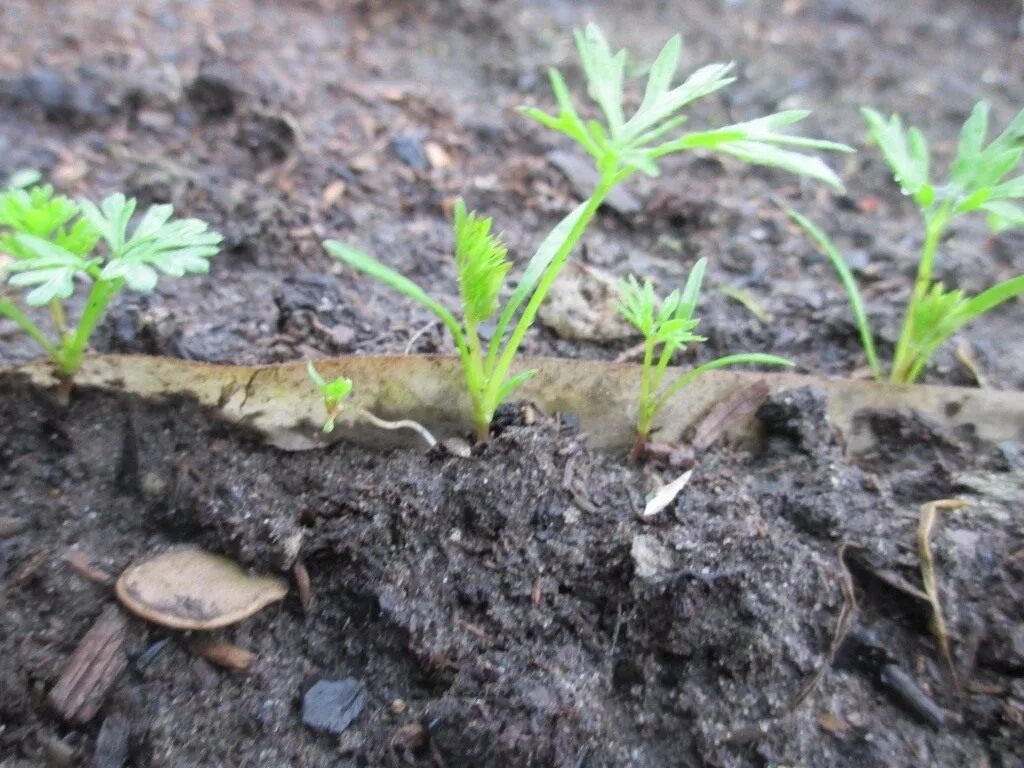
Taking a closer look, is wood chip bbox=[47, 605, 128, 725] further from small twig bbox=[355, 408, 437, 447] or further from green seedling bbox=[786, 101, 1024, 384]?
green seedling bbox=[786, 101, 1024, 384]

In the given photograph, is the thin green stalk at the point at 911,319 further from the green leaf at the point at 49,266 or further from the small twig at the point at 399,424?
the green leaf at the point at 49,266

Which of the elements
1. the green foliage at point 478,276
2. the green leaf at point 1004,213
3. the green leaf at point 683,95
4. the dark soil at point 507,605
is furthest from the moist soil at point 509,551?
the green leaf at point 683,95

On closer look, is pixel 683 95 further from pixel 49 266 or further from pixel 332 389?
pixel 49 266

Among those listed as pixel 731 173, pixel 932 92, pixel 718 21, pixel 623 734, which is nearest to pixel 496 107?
pixel 731 173

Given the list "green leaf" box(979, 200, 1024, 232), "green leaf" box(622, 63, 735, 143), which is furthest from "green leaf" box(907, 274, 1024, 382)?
"green leaf" box(622, 63, 735, 143)

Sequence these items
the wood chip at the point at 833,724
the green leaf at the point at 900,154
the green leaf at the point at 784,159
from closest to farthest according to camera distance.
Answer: the green leaf at the point at 784,159, the wood chip at the point at 833,724, the green leaf at the point at 900,154

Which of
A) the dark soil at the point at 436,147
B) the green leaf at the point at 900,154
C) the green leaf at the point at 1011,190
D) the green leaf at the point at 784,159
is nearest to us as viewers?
the green leaf at the point at 784,159
